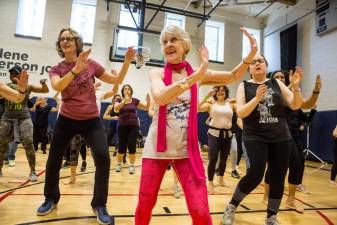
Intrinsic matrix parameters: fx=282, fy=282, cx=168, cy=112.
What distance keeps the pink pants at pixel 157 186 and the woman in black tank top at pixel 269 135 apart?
1173 millimetres

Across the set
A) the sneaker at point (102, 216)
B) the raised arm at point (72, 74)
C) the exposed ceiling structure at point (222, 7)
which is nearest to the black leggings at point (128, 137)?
the sneaker at point (102, 216)

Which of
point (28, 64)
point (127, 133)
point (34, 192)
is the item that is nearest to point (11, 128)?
point (34, 192)

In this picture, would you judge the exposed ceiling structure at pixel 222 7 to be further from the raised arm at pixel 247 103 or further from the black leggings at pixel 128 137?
the raised arm at pixel 247 103

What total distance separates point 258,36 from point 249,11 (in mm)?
1492

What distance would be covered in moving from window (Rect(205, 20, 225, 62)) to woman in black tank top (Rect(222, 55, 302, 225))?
1195 cm

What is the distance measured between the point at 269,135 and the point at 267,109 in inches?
10.2

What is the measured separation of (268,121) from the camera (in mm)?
2684

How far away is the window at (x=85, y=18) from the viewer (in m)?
12.7

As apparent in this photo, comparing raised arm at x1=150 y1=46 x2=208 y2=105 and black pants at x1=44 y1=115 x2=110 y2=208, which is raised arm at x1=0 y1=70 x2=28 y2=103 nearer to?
black pants at x1=44 y1=115 x2=110 y2=208

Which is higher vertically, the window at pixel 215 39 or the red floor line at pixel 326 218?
the window at pixel 215 39

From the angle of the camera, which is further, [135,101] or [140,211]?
[135,101]

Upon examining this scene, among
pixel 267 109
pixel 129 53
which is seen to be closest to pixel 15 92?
pixel 129 53

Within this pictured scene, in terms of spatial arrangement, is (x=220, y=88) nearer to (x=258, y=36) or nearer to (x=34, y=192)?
(x=34, y=192)

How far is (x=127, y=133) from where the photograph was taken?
556 cm
